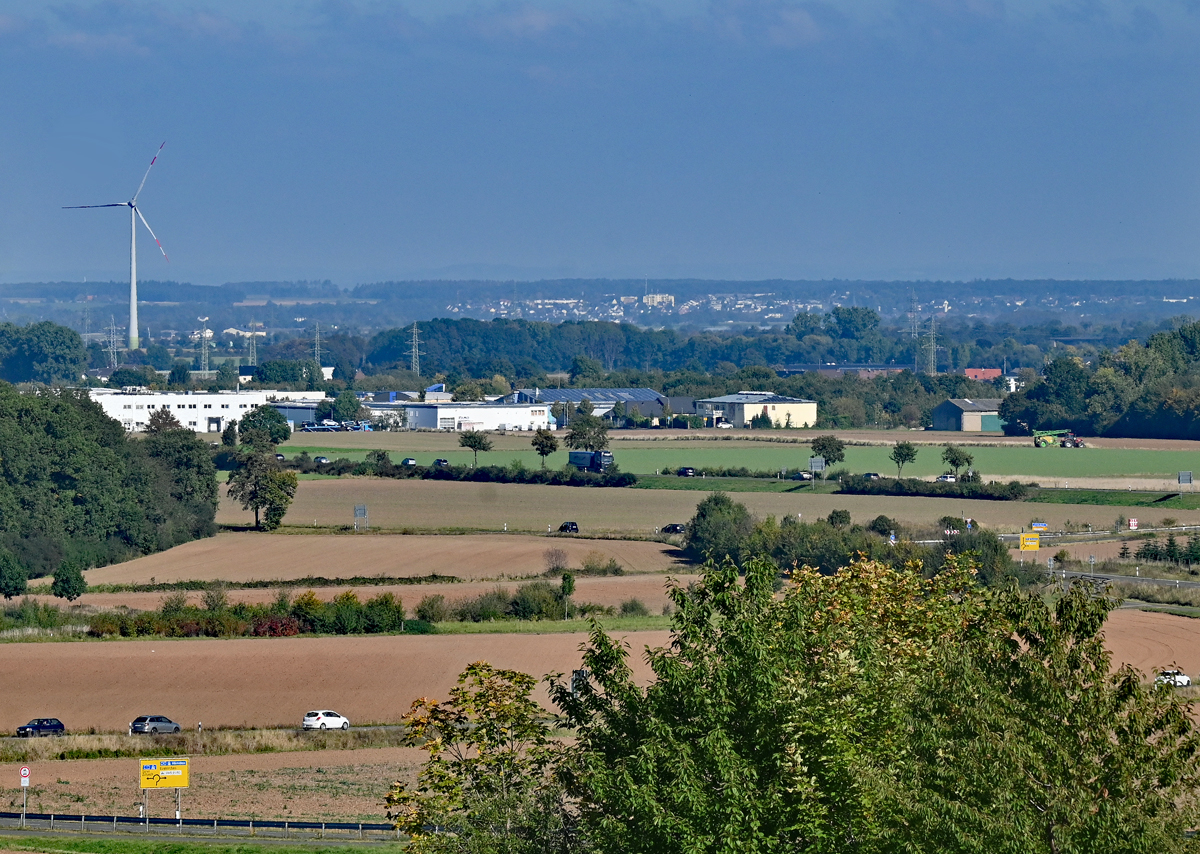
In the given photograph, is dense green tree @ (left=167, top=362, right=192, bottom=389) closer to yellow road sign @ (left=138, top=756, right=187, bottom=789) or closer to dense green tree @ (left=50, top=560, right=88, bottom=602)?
dense green tree @ (left=50, top=560, right=88, bottom=602)

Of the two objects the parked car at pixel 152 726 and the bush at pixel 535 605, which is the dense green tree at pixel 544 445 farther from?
the parked car at pixel 152 726

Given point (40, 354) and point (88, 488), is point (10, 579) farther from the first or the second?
point (40, 354)

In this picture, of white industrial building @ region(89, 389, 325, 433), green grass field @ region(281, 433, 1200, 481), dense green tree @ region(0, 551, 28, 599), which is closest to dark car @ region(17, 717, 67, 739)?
dense green tree @ region(0, 551, 28, 599)

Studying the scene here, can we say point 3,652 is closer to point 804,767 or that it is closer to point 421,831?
point 421,831

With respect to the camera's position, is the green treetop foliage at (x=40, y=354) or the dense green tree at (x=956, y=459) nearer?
the dense green tree at (x=956, y=459)

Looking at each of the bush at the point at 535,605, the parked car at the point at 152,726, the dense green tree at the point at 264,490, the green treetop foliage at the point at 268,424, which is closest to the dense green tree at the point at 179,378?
the green treetop foliage at the point at 268,424

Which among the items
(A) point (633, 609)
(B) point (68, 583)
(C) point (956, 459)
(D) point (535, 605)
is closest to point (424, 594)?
(D) point (535, 605)
